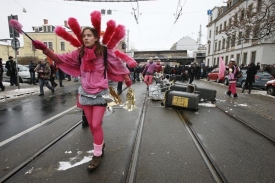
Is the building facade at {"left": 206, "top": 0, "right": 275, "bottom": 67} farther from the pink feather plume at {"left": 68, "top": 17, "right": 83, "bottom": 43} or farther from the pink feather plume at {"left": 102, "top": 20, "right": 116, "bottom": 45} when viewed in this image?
the pink feather plume at {"left": 68, "top": 17, "right": 83, "bottom": 43}

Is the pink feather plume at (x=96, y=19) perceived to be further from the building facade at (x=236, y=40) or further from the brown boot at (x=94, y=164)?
the building facade at (x=236, y=40)

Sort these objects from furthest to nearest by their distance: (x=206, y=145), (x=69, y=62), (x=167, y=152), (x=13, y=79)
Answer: (x=13, y=79) → (x=206, y=145) → (x=167, y=152) → (x=69, y=62)

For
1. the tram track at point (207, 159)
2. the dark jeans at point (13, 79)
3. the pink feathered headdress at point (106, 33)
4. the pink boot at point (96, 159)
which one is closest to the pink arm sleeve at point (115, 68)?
the pink feathered headdress at point (106, 33)

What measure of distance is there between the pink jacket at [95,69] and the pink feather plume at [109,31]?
9.0 inches

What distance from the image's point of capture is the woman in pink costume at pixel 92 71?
114 inches

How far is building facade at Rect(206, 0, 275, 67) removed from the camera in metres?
15.1

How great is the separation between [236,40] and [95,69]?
32171 mm

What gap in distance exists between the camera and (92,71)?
2.96m

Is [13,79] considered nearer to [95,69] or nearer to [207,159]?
[95,69]

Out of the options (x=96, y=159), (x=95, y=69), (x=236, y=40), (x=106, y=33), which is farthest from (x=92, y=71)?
(x=236, y=40)

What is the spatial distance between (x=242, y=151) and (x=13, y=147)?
13.5ft

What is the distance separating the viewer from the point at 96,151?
306 centimetres

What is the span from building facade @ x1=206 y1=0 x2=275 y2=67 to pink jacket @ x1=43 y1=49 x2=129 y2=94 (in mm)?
12684

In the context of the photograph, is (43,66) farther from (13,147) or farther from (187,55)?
(187,55)
